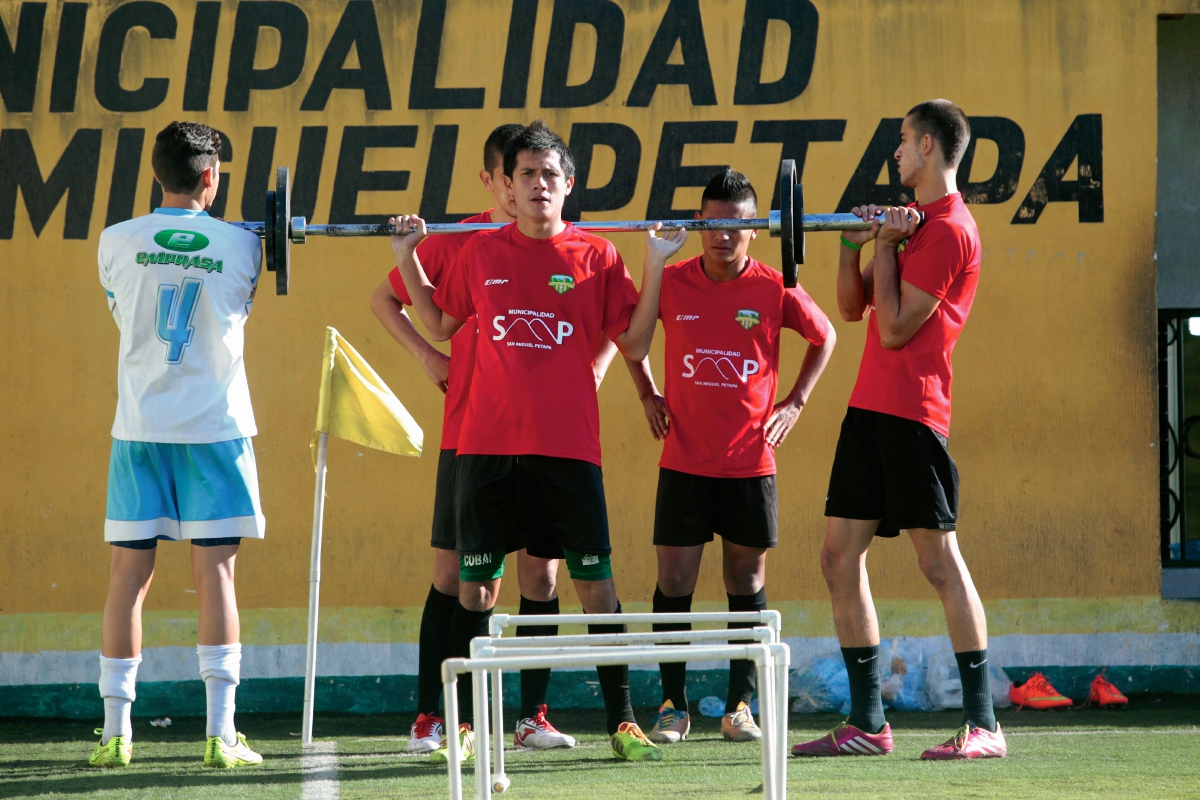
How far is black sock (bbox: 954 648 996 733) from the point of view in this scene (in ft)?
12.5

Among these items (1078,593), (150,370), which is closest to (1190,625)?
(1078,593)

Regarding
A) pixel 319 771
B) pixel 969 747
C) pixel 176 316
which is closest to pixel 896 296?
pixel 969 747

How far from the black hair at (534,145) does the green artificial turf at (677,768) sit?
191cm

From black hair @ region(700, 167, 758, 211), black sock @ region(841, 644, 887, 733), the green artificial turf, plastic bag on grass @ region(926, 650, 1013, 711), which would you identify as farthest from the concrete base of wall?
black hair @ region(700, 167, 758, 211)

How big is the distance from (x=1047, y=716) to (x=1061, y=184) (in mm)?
2315

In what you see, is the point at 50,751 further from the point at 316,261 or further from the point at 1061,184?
the point at 1061,184

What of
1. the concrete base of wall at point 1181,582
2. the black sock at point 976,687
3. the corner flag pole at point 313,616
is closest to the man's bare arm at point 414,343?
the corner flag pole at point 313,616

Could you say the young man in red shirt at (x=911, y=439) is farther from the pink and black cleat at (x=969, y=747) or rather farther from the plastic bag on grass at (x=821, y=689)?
the plastic bag on grass at (x=821, y=689)

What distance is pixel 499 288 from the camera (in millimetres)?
3857

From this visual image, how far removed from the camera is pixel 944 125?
3.92m

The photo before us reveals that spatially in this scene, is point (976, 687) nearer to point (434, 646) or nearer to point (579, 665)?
point (434, 646)

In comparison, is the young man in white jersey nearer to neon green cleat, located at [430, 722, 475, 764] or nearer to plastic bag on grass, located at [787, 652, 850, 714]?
neon green cleat, located at [430, 722, 475, 764]

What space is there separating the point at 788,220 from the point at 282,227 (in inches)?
62.5

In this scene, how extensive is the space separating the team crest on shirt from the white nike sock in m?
2.03
